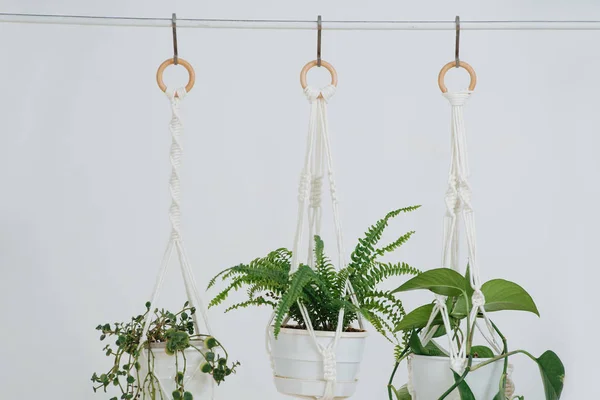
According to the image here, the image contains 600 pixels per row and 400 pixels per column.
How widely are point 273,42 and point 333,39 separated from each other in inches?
7.3

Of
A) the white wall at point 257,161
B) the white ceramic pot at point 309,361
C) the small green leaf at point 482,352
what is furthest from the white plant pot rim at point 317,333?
the white wall at point 257,161

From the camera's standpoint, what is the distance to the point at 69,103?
2281 millimetres

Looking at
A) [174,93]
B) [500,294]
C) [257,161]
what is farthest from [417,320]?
[257,161]

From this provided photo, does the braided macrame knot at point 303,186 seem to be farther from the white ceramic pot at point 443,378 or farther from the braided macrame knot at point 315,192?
the white ceramic pot at point 443,378

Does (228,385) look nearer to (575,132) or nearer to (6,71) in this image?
(6,71)

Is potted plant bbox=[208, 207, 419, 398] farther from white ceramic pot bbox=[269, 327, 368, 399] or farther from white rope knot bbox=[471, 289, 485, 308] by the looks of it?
white rope knot bbox=[471, 289, 485, 308]

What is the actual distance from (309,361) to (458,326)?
304 mm

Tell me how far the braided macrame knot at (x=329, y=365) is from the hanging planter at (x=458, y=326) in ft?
0.48

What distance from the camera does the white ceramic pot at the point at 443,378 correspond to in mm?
1440

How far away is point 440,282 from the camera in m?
1.46

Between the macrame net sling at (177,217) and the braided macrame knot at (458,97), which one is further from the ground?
the braided macrame knot at (458,97)

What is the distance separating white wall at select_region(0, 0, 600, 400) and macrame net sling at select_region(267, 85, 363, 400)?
65cm

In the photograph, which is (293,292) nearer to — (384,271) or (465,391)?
(384,271)

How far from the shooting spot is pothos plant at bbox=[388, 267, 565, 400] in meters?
1.44
